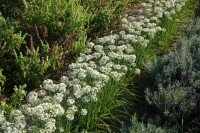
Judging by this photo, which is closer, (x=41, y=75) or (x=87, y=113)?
(x=87, y=113)

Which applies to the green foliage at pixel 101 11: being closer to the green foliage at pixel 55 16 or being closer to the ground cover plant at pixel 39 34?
the ground cover plant at pixel 39 34

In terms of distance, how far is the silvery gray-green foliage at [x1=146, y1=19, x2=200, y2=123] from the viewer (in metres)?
4.66

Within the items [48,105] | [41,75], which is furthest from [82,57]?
[48,105]

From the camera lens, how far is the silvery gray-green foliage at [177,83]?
184 inches

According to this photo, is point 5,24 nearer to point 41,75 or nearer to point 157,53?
point 41,75

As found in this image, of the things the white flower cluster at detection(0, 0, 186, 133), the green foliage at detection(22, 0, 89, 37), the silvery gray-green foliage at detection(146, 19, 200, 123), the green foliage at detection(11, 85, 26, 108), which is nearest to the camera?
the white flower cluster at detection(0, 0, 186, 133)

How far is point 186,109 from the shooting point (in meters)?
4.61

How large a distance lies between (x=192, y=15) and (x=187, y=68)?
2.69 metres

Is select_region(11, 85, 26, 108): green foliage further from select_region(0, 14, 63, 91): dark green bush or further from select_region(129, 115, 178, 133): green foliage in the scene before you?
select_region(129, 115, 178, 133): green foliage

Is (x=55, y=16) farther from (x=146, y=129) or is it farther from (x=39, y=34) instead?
(x=146, y=129)

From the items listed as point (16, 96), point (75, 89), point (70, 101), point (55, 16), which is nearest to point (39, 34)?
point (55, 16)

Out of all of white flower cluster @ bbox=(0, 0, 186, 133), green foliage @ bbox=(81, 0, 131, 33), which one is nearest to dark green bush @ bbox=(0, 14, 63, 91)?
white flower cluster @ bbox=(0, 0, 186, 133)

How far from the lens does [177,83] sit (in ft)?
16.2

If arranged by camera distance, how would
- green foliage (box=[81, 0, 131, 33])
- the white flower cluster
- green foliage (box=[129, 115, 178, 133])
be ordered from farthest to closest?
1. green foliage (box=[81, 0, 131, 33])
2. green foliage (box=[129, 115, 178, 133])
3. the white flower cluster
